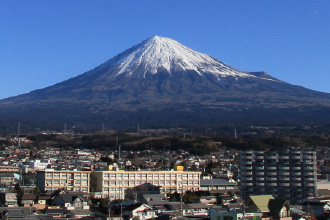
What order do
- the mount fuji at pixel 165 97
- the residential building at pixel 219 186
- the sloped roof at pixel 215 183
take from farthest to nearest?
the mount fuji at pixel 165 97, the sloped roof at pixel 215 183, the residential building at pixel 219 186

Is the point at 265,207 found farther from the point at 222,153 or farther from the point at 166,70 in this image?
the point at 166,70

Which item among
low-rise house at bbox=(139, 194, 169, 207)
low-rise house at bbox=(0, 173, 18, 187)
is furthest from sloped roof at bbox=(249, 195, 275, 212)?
low-rise house at bbox=(0, 173, 18, 187)

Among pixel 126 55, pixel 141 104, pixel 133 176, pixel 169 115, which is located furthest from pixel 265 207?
pixel 126 55

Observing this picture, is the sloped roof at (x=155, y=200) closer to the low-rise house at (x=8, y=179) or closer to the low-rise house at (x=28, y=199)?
the low-rise house at (x=28, y=199)

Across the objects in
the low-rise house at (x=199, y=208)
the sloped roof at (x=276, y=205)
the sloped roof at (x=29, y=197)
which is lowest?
the low-rise house at (x=199, y=208)

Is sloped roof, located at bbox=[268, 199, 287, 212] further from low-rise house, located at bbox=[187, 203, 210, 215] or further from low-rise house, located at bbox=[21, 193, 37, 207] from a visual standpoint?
low-rise house, located at bbox=[21, 193, 37, 207]

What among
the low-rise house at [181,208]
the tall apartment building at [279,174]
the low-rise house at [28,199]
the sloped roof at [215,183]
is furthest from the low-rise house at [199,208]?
the sloped roof at [215,183]
